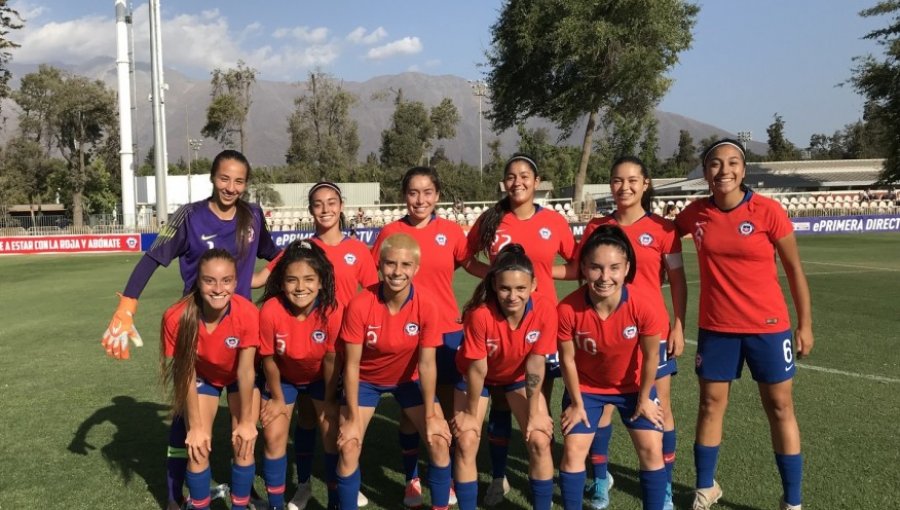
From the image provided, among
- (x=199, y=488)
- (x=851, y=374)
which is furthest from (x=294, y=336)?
(x=851, y=374)

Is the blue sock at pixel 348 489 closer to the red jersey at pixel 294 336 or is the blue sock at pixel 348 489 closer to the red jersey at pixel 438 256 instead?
the red jersey at pixel 294 336

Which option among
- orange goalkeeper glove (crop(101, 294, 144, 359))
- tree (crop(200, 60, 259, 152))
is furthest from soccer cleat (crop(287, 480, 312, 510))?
tree (crop(200, 60, 259, 152))

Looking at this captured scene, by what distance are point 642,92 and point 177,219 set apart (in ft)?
105

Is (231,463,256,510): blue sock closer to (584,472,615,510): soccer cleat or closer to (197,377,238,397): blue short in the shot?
(197,377,238,397): blue short

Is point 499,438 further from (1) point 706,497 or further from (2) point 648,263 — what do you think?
(2) point 648,263

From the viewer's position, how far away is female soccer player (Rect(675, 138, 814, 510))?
12.5ft

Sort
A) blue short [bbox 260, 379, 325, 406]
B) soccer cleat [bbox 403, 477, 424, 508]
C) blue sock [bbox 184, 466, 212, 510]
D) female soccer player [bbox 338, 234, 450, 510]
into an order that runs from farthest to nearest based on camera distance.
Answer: soccer cleat [bbox 403, 477, 424, 508] < blue short [bbox 260, 379, 325, 406] < blue sock [bbox 184, 466, 212, 510] < female soccer player [bbox 338, 234, 450, 510]

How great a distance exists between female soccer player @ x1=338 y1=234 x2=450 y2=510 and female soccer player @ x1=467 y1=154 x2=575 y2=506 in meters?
0.63

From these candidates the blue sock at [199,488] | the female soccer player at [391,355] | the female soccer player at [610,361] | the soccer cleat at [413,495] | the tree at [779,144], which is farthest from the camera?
the tree at [779,144]

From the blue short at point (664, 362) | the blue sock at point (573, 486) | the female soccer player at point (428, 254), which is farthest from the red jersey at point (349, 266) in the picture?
the blue short at point (664, 362)

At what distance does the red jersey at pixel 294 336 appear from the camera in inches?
148

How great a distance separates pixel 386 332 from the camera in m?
3.62

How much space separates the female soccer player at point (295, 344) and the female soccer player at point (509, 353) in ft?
2.52

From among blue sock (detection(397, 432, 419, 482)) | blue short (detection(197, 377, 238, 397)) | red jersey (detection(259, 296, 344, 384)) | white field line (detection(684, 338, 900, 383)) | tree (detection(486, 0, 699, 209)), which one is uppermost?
tree (detection(486, 0, 699, 209))
